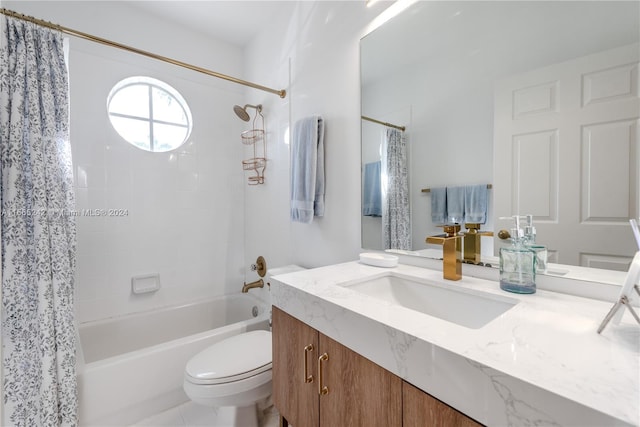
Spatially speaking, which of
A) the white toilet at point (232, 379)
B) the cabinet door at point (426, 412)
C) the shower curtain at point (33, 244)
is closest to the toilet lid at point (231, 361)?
the white toilet at point (232, 379)

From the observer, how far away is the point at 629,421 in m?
0.34

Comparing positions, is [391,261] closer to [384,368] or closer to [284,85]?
[384,368]

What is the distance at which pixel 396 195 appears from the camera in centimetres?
131

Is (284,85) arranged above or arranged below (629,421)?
above

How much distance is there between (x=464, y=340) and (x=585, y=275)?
55cm

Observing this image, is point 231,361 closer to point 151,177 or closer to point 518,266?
point 518,266

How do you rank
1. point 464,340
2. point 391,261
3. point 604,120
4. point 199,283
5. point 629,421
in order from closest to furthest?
1. point 629,421
2. point 464,340
3. point 604,120
4. point 391,261
5. point 199,283

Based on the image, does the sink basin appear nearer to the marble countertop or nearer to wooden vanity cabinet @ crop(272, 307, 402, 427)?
the marble countertop

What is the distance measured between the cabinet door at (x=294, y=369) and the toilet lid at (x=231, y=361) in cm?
25

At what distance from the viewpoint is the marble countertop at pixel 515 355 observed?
0.40 m

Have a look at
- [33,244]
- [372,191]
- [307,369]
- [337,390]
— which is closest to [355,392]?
[337,390]

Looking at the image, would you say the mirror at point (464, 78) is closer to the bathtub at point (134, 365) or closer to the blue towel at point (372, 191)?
the blue towel at point (372, 191)

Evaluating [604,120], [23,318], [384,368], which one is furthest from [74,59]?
[604,120]

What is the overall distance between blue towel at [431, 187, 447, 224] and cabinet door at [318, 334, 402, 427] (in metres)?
0.67
